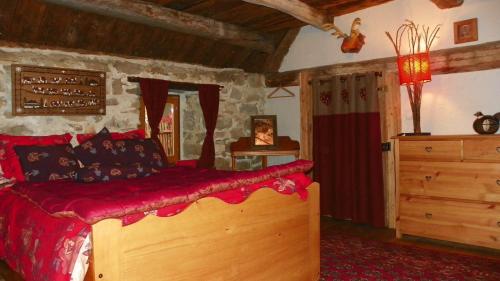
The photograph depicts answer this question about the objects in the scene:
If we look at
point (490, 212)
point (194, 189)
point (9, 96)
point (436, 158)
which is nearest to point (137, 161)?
point (9, 96)

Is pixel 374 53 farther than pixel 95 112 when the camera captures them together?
Yes

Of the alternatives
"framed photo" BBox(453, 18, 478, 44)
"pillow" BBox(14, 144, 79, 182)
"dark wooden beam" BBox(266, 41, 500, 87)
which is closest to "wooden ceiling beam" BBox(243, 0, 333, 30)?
"dark wooden beam" BBox(266, 41, 500, 87)

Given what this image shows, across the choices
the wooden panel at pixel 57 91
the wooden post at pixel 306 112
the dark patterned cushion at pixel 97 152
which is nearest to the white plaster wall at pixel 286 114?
the wooden post at pixel 306 112

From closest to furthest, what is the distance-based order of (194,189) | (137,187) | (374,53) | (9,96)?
1. (194,189)
2. (137,187)
3. (9,96)
4. (374,53)

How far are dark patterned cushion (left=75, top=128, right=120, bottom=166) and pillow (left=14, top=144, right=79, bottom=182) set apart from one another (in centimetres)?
10

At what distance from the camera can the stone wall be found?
10.9 ft

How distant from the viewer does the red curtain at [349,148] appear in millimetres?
4160

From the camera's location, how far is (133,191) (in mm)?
2348

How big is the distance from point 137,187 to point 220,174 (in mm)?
805

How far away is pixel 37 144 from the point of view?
124 inches

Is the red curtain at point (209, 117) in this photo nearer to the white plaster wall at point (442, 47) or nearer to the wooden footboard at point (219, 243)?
the white plaster wall at point (442, 47)

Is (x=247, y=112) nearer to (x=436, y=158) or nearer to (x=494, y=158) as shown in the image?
(x=436, y=158)

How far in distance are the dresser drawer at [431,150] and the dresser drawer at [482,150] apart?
62mm

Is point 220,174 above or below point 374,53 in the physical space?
below
